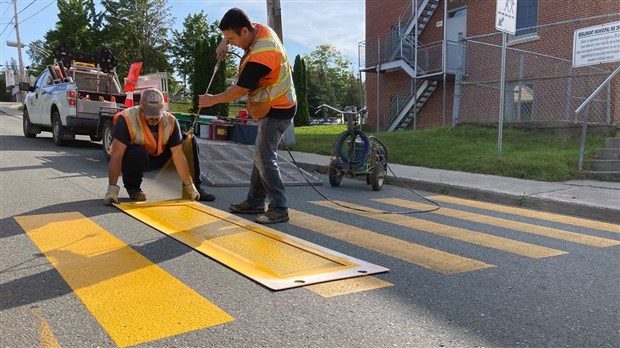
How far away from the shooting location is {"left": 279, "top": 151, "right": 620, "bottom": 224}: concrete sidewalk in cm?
665

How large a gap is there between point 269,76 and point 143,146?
195 cm

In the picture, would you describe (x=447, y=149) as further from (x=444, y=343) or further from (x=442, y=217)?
(x=444, y=343)

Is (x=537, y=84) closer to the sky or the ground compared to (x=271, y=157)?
closer to the sky

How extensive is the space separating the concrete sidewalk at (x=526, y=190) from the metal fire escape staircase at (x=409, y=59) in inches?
447

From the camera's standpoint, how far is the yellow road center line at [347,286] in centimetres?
312

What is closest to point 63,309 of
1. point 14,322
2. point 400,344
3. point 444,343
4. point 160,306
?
point 14,322

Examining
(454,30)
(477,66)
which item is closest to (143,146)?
(477,66)

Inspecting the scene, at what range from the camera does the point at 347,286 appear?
10.6ft

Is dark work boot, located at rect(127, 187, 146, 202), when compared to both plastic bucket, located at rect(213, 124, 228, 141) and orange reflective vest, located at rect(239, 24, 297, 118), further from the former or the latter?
plastic bucket, located at rect(213, 124, 228, 141)

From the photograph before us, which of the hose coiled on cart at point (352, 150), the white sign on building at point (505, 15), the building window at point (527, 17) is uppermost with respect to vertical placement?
the building window at point (527, 17)

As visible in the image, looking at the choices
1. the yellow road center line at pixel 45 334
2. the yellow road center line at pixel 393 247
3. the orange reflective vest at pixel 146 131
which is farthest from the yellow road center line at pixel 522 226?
the yellow road center line at pixel 45 334

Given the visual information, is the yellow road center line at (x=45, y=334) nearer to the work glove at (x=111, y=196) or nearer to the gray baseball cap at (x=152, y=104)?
the work glove at (x=111, y=196)

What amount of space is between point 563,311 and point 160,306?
7.97 ft

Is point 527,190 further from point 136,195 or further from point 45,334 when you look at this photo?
point 45,334
